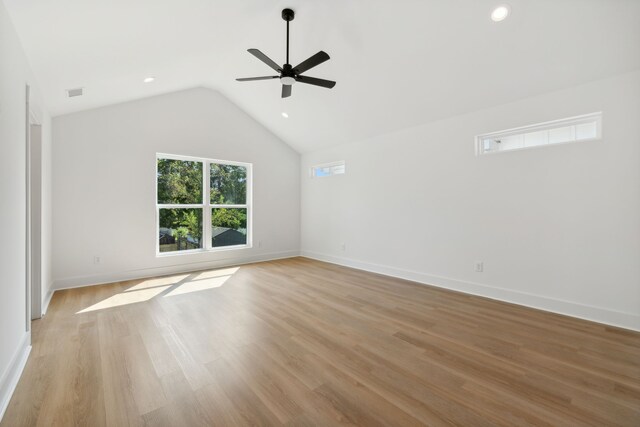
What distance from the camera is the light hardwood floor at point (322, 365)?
159 cm

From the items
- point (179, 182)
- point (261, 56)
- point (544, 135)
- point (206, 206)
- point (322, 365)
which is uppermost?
point (261, 56)

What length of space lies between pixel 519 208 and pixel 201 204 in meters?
5.18

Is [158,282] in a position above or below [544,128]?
below

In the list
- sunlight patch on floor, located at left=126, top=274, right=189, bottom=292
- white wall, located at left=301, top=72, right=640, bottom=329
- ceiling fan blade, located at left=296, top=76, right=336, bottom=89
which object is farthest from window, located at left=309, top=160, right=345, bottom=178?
sunlight patch on floor, located at left=126, top=274, right=189, bottom=292

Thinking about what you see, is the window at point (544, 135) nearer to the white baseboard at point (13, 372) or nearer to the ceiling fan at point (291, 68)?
the ceiling fan at point (291, 68)

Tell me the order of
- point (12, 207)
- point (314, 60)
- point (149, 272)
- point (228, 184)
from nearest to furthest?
point (12, 207) < point (314, 60) < point (149, 272) < point (228, 184)

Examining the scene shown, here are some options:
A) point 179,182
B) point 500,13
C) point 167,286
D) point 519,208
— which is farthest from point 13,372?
point 519,208

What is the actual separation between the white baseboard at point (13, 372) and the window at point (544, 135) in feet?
16.4

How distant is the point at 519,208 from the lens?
342 centimetres

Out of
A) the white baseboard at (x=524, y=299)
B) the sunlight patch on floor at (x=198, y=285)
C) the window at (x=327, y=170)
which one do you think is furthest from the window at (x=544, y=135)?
the sunlight patch on floor at (x=198, y=285)

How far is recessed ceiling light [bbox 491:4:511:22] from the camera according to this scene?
8.17 ft

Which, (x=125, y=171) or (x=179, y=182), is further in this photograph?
(x=179, y=182)

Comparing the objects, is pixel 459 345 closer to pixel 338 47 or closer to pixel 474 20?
pixel 474 20

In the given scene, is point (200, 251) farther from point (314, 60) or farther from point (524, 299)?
point (524, 299)
